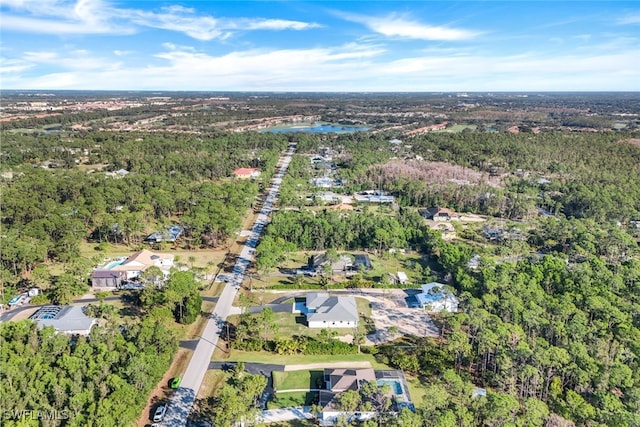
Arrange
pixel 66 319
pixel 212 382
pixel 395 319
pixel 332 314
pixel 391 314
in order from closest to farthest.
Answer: pixel 212 382, pixel 66 319, pixel 332 314, pixel 395 319, pixel 391 314

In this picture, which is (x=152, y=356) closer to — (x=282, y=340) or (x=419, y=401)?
(x=282, y=340)

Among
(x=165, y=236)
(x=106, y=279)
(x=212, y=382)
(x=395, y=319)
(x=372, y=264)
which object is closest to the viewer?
(x=212, y=382)

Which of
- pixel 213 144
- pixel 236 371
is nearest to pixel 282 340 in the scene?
pixel 236 371

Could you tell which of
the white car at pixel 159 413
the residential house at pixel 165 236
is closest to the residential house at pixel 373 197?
the residential house at pixel 165 236

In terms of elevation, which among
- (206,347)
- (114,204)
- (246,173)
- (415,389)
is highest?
(114,204)

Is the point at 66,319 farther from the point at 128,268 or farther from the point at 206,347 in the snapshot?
the point at 206,347

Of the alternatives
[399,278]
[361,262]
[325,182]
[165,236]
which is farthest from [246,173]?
[399,278]

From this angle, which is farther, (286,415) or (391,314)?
(391,314)

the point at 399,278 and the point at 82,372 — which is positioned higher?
the point at 82,372
